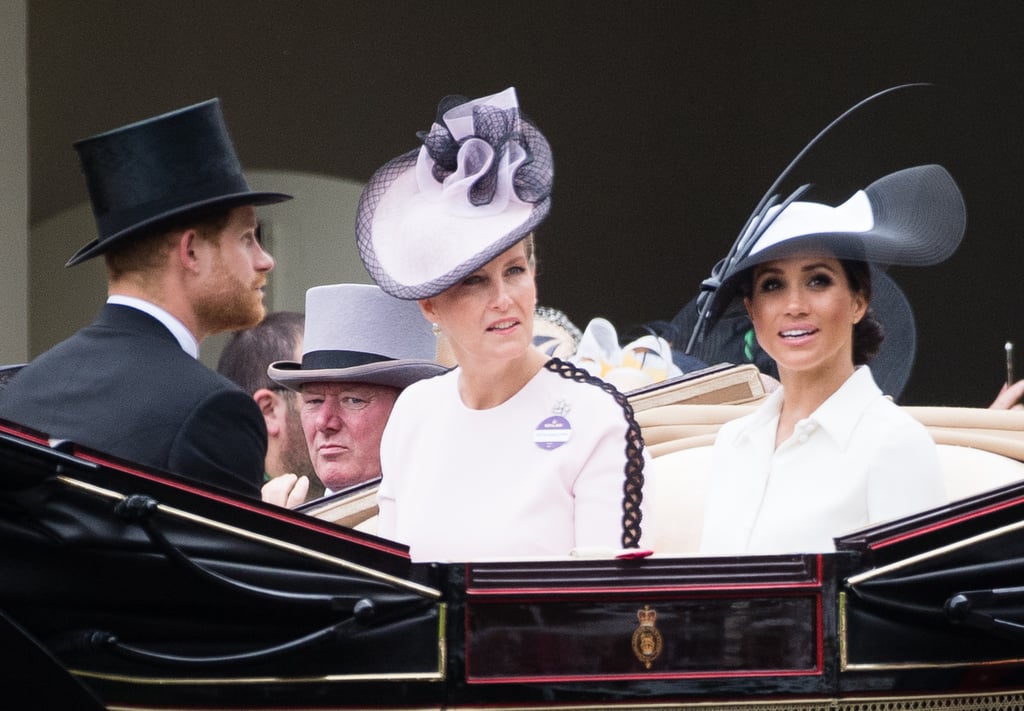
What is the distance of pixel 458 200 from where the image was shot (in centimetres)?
232

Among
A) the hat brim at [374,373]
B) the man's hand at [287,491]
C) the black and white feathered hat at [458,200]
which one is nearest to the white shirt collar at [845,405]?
the black and white feathered hat at [458,200]

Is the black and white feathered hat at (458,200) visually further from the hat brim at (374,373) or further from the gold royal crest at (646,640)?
the hat brim at (374,373)

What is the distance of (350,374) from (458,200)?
3.55ft

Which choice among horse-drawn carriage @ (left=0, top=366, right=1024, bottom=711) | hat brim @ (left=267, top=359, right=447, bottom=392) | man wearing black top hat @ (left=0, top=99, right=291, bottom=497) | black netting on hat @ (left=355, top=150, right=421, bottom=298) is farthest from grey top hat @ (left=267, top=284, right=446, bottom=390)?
horse-drawn carriage @ (left=0, top=366, right=1024, bottom=711)

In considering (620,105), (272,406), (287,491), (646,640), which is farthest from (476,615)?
(620,105)

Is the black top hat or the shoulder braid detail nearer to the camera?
the shoulder braid detail

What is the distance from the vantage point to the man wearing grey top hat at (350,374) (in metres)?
3.38

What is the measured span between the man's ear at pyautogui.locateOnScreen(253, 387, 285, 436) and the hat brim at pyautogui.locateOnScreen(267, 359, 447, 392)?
412 millimetres

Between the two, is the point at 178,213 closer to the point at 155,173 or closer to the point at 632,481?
the point at 155,173

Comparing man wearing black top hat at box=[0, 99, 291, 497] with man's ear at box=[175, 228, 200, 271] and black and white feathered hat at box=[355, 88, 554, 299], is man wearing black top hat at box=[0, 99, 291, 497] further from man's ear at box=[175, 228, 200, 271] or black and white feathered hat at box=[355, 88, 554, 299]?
black and white feathered hat at box=[355, 88, 554, 299]

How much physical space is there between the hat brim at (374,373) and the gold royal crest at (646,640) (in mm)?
1464

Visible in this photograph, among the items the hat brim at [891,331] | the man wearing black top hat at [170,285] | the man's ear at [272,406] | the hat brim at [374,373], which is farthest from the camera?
the man's ear at [272,406]

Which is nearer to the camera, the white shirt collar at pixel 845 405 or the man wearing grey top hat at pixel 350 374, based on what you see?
the white shirt collar at pixel 845 405

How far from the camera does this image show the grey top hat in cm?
338
